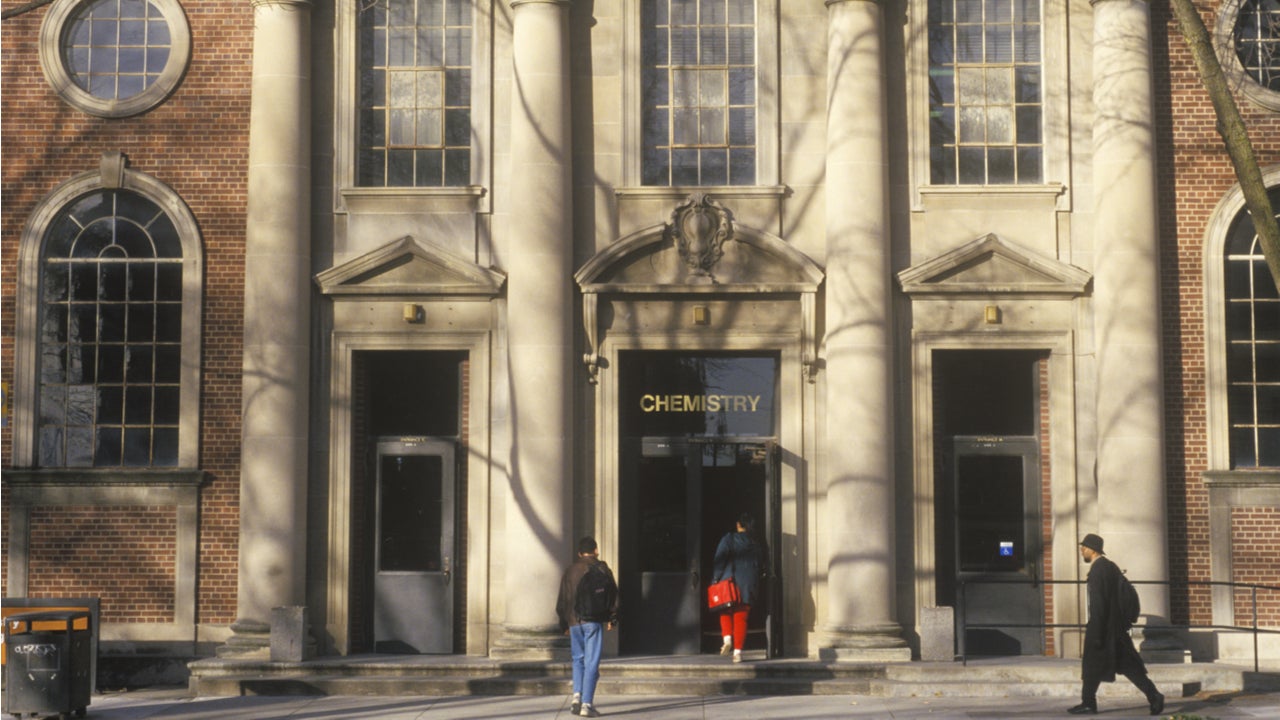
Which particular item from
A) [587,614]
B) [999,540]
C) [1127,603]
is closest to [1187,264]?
[999,540]

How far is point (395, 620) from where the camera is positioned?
735 inches

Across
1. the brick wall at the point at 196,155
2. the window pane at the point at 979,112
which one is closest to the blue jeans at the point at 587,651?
the brick wall at the point at 196,155

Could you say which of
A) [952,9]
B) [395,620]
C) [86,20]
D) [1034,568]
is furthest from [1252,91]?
[86,20]

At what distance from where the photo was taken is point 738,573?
17688 mm

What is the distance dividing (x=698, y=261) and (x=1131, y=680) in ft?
21.9

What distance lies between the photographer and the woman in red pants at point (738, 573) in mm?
17625

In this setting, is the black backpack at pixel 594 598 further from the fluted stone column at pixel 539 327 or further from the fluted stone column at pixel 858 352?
the fluted stone column at pixel 858 352

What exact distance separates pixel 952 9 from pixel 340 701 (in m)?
10.5

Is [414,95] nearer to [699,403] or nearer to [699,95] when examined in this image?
[699,95]

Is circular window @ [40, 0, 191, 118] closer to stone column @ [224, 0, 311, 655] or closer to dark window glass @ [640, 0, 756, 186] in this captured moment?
stone column @ [224, 0, 311, 655]

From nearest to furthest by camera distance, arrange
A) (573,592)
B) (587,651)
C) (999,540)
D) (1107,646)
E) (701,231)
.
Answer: (1107,646) < (587,651) < (573,592) < (701,231) < (999,540)

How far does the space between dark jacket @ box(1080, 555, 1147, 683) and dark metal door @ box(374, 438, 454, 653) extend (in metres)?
7.37

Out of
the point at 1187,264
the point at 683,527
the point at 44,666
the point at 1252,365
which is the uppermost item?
the point at 1187,264

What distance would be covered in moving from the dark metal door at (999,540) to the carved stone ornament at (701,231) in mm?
3608
